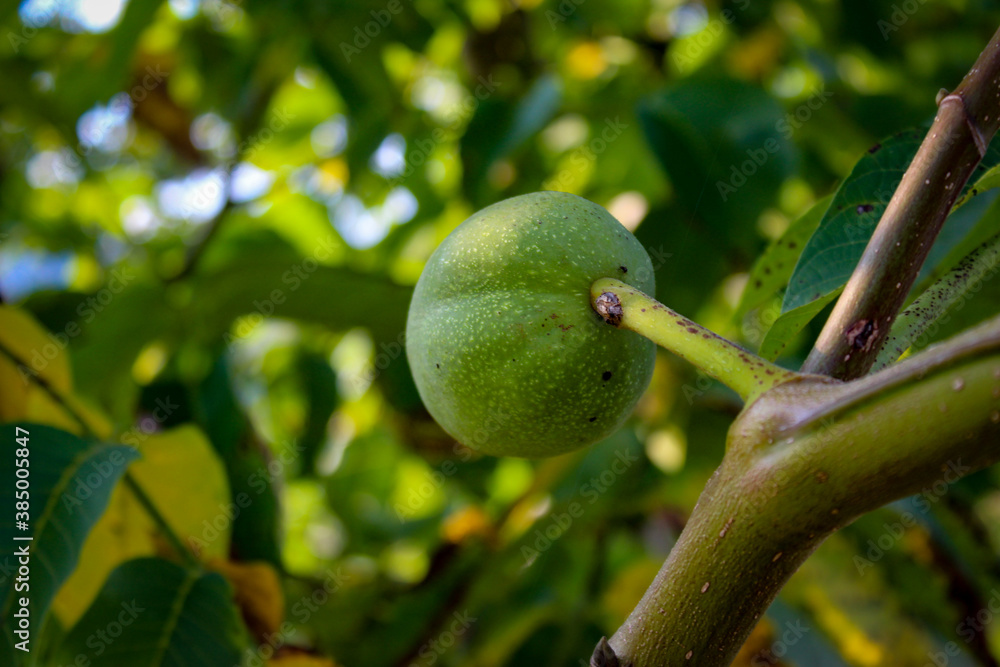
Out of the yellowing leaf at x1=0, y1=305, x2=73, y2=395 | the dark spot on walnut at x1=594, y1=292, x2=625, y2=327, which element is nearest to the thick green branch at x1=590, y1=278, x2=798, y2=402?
the dark spot on walnut at x1=594, y1=292, x2=625, y2=327

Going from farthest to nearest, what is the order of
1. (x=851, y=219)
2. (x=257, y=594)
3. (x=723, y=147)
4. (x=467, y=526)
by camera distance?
(x=467, y=526), (x=723, y=147), (x=257, y=594), (x=851, y=219)

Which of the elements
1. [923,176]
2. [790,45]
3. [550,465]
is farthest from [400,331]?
[790,45]

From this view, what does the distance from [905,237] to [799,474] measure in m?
0.27

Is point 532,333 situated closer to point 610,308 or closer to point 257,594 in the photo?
point 610,308

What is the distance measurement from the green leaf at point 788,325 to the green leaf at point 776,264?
0.89ft

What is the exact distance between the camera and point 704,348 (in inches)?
28.0

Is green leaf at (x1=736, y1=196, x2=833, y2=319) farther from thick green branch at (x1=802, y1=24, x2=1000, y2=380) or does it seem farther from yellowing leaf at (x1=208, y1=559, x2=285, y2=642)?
yellowing leaf at (x1=208, y1=559, x2=285, y2=642)

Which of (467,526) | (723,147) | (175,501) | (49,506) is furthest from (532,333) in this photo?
(467,526)

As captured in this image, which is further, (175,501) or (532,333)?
(175,501)

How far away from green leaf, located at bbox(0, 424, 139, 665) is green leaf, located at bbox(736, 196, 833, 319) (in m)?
0.94

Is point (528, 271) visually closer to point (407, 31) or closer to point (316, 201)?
point (407, 31)

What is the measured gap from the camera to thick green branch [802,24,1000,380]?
726mm

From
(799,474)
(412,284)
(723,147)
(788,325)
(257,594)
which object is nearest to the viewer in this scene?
(799,474)

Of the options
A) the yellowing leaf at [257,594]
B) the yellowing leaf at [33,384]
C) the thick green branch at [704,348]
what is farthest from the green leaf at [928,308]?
the yellowing leaf at [33,384]
